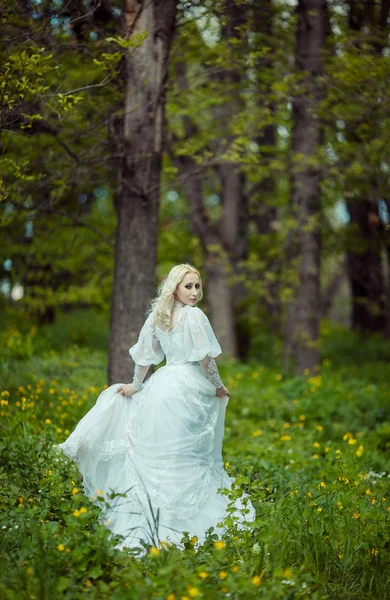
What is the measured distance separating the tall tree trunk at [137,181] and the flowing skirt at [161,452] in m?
1.67

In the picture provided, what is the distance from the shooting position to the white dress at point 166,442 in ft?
16.0

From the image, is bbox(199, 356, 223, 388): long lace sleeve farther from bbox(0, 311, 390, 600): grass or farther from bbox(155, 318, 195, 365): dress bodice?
bbox(0, 311, 390, 600): grass

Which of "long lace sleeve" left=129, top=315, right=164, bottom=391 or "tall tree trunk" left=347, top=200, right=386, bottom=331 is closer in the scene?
"long lace sleeve" left=129, top=315, right=164, bottom=391

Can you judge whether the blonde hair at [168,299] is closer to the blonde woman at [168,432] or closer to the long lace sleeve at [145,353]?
the blonde woman at [168,432]

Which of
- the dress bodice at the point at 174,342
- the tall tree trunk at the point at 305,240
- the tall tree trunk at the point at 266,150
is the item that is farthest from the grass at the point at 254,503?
the tall tree trunk at the point at 266,150

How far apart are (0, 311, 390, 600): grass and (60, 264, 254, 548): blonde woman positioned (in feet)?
0.97

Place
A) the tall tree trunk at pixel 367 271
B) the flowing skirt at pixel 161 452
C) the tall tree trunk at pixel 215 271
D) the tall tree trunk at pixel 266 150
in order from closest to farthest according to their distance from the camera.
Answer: the flowing skirt at pixel 161 452 < the tall tree trunk at pixel 266 150 < the tall tree trunk at pixel 215 271 < the tall tree trunk at pixel 367 271

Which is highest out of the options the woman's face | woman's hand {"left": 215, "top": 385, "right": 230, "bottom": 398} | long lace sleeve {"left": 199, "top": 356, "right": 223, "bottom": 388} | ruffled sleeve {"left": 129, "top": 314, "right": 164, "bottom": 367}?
the woman's face

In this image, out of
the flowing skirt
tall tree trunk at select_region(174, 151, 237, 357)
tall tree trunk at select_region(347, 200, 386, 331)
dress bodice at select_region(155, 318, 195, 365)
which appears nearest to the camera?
the flowing skirt

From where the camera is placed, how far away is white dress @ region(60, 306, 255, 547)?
16.0 feet

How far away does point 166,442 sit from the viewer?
16.4 ft

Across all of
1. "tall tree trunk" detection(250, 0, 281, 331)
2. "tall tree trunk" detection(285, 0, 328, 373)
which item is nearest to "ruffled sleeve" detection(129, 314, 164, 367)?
"tall tree trunk" detection(250, 0, 281, 331)

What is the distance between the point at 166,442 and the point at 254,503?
0.89 meters

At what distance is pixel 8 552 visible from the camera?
13.3 ft
